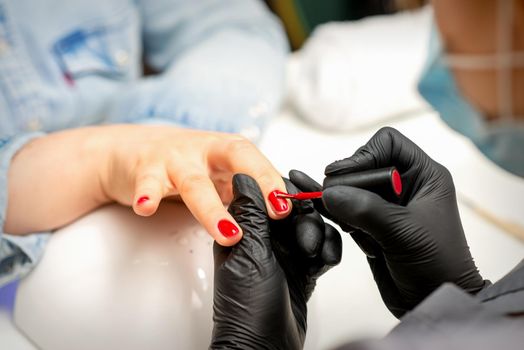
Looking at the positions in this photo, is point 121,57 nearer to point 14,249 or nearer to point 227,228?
point 14,249

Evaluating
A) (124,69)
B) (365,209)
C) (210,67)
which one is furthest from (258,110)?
(365,209)

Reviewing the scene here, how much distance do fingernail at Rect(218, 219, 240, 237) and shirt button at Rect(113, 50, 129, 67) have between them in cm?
69

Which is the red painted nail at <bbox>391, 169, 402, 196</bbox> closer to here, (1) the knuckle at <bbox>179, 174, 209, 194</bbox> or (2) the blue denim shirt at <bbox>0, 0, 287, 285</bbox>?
(1) the knuckle at <bbox>179, 174, 209, 194</bbox>

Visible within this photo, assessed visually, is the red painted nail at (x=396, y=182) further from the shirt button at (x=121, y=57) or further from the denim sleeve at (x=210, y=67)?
the shirt button at (x=121, y=57)

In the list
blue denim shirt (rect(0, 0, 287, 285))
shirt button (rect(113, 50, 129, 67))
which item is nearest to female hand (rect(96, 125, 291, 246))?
blue denim shirt (rect(0, 0, 287, 285))

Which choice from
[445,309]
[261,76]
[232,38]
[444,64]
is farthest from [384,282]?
[232,38]

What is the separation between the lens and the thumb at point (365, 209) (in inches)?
19.0

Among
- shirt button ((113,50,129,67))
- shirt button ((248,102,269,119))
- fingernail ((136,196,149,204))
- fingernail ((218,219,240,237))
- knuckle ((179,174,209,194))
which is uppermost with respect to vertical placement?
fingernail ((136,196,149,204))

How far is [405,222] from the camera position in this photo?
1.62 ft

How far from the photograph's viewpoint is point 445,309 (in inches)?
17.5

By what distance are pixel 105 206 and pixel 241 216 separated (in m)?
0.20

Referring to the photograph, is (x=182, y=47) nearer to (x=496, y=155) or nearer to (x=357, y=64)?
(x=357, y=64)

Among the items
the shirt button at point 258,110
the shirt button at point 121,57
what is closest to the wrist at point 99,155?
the shirt button at point 258,110

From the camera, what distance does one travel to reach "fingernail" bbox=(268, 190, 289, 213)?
20.7 inches
